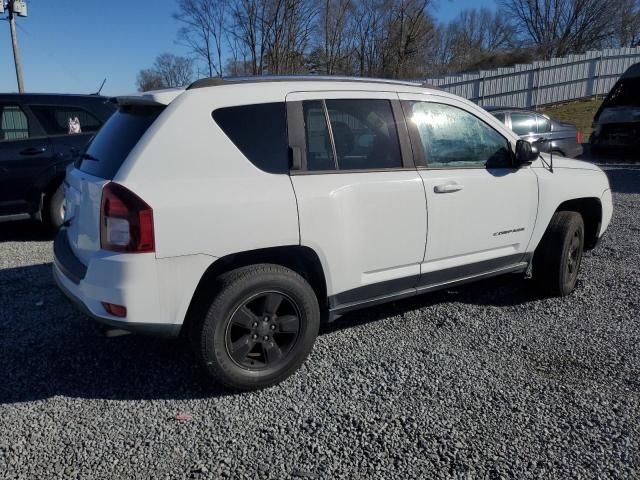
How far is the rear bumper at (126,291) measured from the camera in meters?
2.57

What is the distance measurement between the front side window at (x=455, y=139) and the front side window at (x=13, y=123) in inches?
202

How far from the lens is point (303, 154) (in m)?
3.04

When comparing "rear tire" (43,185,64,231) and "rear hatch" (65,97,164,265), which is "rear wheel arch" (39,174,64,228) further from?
"rear hatch" (65,97,164,265)

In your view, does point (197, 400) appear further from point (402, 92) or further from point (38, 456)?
point (402, 92)

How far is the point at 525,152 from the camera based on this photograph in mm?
3830

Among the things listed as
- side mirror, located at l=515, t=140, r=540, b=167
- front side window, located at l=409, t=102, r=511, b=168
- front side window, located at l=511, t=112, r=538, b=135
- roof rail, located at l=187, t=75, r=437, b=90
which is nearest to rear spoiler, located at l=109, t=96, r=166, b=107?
roof rail, located at l=187, t=75, r=437, b=90

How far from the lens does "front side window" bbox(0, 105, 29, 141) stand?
20.2 feet

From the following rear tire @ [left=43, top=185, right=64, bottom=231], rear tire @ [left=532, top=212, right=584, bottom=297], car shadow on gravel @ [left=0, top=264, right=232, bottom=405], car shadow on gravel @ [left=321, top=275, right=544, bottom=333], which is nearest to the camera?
car shadow on gravel @ [left=0, top=264, right=232, bottom=405]

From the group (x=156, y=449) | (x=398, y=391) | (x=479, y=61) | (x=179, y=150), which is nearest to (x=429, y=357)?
(x=398, y=391)

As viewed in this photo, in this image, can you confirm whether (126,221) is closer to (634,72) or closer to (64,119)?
(64,119)

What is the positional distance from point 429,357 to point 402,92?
6.03 ft

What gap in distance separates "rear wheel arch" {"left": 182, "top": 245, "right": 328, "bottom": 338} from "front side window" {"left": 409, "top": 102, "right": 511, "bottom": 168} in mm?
1135

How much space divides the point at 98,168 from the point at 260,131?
95 centimetres

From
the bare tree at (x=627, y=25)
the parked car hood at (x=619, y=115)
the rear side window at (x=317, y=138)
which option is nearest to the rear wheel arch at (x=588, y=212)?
the rear side window at (x=317, y=138)
